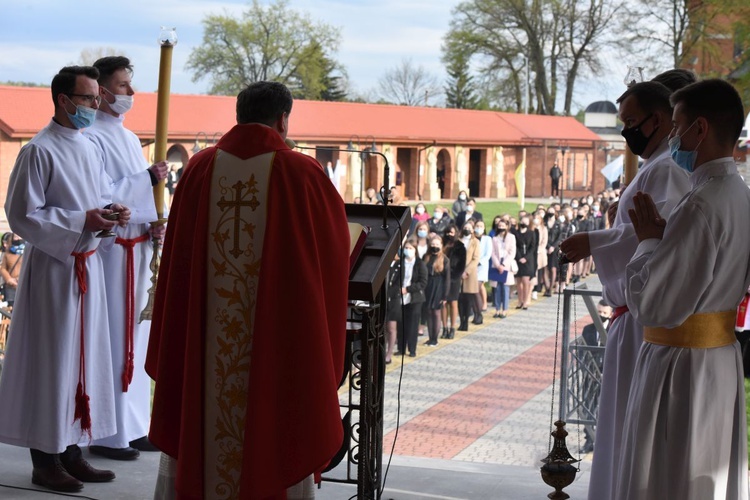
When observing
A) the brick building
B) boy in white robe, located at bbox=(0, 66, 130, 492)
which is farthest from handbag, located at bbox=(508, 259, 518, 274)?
boy in white robe, located at bbox=(0, 66, 130, 492)

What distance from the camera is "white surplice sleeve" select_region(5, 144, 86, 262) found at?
12.9ft

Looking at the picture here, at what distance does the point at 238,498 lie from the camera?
300 centimetres

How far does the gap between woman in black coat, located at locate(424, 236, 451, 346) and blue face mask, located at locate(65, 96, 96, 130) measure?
9.69 m

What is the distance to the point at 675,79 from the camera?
3580mm

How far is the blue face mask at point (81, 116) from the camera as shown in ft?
13.2

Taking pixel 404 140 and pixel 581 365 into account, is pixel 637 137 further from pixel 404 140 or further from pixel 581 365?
pixel 404 140

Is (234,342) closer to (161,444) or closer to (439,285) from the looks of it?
(161,444)

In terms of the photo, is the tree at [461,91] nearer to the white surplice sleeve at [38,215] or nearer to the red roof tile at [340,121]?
the red roof tile at [340,121]

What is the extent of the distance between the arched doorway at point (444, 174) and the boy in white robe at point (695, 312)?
34751mm

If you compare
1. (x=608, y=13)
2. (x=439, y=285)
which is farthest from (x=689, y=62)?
(x=608, y=13)

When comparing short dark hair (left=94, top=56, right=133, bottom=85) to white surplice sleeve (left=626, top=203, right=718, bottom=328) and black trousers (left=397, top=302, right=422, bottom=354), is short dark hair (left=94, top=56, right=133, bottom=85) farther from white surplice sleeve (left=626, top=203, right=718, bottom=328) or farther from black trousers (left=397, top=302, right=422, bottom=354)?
black trousers (left=397, top=302, right=422, bottom=354)

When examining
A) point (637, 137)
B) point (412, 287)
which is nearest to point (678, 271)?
point (637, 137)

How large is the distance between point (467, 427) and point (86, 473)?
751 cm

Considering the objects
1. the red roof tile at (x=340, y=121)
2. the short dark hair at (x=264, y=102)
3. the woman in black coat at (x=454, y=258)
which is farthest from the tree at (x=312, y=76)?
the short dark hair at (x=264, y=102)
